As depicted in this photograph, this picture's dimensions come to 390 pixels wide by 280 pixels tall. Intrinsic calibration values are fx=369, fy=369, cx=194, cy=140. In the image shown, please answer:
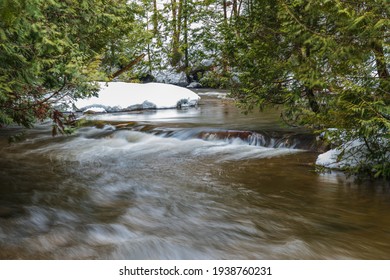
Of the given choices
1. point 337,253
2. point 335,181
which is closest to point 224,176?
point 335,181

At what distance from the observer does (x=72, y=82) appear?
5125 millimetres

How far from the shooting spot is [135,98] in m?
16.0

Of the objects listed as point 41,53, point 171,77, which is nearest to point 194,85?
point 171,77

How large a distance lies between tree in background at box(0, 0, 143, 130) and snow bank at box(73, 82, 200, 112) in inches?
333

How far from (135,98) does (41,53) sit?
11.3m

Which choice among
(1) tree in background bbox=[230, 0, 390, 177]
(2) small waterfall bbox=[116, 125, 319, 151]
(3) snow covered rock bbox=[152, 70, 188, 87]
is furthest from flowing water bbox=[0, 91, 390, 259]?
(3) snow covered rock bbox=[152, 70, 188, 87]

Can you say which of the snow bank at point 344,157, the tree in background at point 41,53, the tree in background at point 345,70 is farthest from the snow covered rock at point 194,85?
the snow bank at point 344,157

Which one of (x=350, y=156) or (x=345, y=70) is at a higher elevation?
(x=345, y=70)

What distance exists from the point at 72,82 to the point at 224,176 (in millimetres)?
2850

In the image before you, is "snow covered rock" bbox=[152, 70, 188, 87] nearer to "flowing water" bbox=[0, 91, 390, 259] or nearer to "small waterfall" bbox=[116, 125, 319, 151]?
"small waterfall" bbox=[116, 125, 319, 151]

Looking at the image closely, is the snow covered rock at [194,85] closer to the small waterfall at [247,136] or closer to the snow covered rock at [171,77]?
the snow covered rock at [171,77]

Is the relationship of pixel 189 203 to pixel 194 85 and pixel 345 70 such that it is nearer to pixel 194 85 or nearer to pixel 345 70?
pixel 345 70
